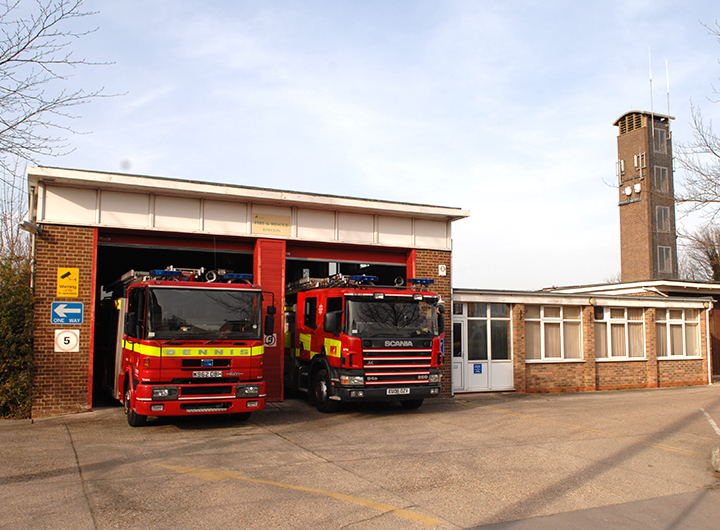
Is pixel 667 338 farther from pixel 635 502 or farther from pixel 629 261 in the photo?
pixel 629 261

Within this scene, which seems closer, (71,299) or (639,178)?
(71,299)

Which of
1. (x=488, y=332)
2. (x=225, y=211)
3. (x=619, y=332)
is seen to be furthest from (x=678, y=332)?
(x=225, y=211)

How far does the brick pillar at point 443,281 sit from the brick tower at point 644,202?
101 ft

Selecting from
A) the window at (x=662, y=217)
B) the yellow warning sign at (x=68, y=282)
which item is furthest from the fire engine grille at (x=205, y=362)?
the window at (x=662, y=217)

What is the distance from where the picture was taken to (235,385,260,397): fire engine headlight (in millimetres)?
10489

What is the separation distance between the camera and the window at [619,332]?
19672mm

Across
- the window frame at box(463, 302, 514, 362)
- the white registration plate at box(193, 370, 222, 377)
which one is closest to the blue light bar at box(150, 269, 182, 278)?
the white registration plate at box(193, 370, 222, 377)

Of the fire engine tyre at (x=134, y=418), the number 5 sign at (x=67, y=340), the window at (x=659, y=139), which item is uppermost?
the window at (x=659, y=139)

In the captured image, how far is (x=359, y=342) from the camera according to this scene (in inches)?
472

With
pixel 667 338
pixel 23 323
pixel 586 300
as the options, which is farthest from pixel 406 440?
pixel 667 338

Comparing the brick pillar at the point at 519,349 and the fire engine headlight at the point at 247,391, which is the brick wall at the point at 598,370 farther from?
the fire engine headlight at the point at 247,391

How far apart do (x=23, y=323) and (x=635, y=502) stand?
11824mm

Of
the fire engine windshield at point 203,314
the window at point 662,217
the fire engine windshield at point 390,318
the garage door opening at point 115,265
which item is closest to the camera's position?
the fire engine windshield at point 203,314

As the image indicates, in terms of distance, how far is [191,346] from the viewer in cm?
1012
